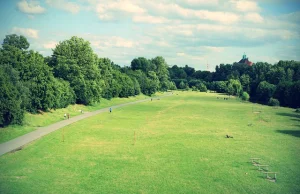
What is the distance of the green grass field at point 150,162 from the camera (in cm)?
2336

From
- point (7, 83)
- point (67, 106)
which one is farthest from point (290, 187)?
point (67, 106)

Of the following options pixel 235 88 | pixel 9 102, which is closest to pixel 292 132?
pixel 9 102

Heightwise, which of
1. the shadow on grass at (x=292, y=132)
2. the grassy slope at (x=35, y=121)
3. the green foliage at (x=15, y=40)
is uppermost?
the green foliage at (x=15, y=40)

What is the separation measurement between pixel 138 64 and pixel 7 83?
151 m

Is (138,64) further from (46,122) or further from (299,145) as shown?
(299,145)

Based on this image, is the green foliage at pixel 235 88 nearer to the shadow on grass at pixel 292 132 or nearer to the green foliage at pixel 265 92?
the green foliage at pixel 265 92

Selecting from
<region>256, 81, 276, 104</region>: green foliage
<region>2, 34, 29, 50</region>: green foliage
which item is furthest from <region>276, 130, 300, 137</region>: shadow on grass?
<region>256, 81, 276, 104</region>: green foliage

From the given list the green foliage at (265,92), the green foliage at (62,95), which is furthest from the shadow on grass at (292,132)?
the green foliage at (265,92)

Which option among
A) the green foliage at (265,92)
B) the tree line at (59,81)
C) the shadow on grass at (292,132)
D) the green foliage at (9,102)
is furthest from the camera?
the green foliage at (265,92)

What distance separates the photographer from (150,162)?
98.6ft

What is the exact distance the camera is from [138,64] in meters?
194

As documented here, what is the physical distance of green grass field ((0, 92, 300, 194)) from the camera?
2336 cm

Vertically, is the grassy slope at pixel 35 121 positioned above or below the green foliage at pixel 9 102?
below

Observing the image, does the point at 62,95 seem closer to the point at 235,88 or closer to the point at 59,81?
the point at 59,81
